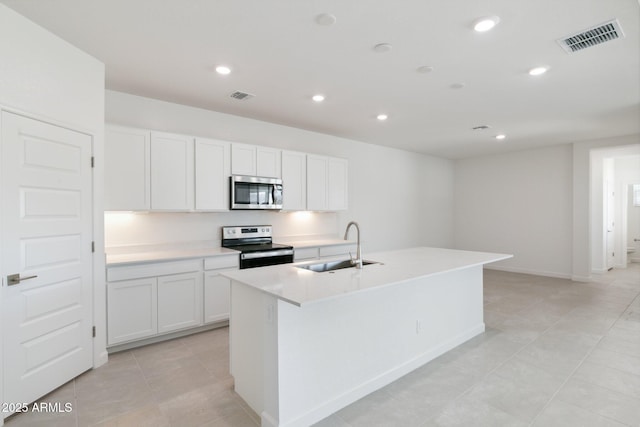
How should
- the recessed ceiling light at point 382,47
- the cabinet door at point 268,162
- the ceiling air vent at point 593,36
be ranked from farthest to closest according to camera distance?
the cabinet door at point 268,162 < the recessed ceiling light at point 382,47 < the ceiling air vent at point 593,36

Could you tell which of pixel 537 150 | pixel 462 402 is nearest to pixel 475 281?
pixel 462 402

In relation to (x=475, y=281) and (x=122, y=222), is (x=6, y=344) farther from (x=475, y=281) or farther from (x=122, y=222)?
(x=475, y=281)

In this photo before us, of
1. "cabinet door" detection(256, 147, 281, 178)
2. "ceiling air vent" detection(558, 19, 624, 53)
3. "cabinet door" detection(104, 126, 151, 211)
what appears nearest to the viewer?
"ceiling air vent" detection(558, 19, 624, 53)

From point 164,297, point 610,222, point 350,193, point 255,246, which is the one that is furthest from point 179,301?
point 610,222

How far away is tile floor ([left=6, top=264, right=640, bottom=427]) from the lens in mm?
2162

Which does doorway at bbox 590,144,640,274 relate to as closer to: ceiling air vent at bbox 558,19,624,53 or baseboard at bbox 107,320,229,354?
ceiling air vent at bbox 558,19,624,53

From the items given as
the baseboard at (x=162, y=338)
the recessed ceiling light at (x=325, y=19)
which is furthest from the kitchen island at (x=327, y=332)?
the recessed ceiling light at (x=325, y=19)

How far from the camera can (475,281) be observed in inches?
144

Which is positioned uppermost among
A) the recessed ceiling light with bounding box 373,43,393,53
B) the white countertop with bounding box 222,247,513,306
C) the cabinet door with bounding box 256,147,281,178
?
the recessed ceiling light with bounding box 373,43,393,53

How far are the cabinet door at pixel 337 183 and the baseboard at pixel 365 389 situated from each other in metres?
2.75

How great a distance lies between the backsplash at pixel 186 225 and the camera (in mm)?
3669

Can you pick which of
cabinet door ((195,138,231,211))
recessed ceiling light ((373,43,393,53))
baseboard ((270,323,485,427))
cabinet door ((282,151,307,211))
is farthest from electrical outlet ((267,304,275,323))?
cabinet door ((282,151,307,211))

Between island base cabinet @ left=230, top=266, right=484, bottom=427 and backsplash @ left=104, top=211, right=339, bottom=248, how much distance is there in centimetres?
198

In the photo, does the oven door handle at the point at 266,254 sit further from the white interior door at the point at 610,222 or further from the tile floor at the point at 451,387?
the white interior door at the point at 610,222
